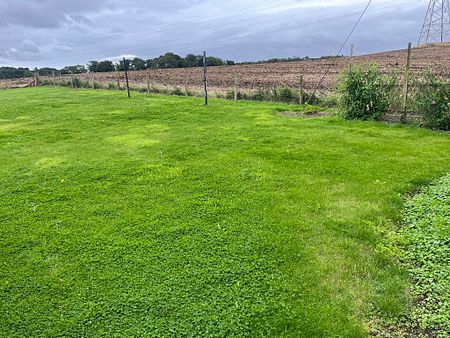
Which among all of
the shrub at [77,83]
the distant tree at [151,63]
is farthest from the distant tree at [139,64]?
the shrub at [77,83]

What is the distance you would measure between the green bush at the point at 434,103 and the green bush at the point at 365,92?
1071 millimetres

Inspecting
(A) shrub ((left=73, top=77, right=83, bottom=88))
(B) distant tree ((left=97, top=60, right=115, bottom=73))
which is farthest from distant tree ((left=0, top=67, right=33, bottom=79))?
(A) shrub ((left=73, top=77, right=83, bottom=88))

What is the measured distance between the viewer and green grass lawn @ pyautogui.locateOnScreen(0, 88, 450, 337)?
3.25 m

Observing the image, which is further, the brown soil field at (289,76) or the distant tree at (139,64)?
the distant tree at (139,64)

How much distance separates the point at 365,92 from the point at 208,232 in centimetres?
800

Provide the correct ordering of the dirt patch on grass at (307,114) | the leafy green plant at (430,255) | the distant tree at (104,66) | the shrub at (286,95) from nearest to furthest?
the leafy green plant at (430,255) < the dirt patch on grass at (307,114) < the shrub at (286,95) < the distant tree at (104,66)

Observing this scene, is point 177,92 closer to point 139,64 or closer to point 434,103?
point 434,103

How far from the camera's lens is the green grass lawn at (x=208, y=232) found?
3252mm

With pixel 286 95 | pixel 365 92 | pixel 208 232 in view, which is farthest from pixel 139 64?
pixel 208 232

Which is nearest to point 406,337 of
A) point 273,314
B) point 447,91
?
point 273,314

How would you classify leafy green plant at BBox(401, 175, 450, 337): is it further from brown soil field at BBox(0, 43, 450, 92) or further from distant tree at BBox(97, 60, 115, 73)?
distant tree at BBox(97, 60, 115, 73)

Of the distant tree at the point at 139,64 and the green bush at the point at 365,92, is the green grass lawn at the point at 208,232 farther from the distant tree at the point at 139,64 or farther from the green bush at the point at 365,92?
the distant tree at the point at 139,64

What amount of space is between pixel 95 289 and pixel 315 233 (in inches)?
100

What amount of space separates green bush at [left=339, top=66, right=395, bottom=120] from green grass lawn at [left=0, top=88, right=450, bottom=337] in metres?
1.73
